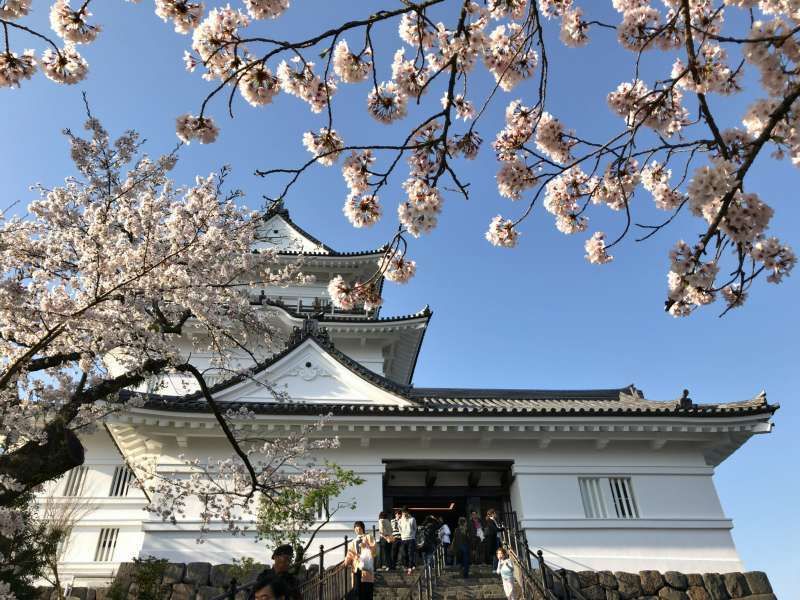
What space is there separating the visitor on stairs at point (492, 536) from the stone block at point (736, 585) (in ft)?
14.9

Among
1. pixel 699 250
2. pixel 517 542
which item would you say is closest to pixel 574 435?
pixel 517 542

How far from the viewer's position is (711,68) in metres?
3.78

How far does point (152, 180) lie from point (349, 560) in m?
6.60

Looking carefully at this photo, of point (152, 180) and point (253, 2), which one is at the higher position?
point (152, 180)

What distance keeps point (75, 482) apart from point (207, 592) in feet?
20.3

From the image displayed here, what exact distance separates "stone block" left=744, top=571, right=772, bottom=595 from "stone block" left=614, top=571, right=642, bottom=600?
2151 mm

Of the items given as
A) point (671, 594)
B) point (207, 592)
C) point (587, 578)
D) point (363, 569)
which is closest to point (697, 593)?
point (671, 594)

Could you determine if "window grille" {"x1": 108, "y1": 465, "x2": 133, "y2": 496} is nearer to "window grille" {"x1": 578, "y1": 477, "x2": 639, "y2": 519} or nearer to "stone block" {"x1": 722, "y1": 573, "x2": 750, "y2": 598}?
"window grille" {"x1": 578, "y1": 477, "x2": 639, "y2": 519}

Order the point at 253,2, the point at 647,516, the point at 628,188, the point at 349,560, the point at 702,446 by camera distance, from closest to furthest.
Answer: the point at 253,2, the point at 628,188, the point at 349,560, the point at 647,516, the point at 702,446

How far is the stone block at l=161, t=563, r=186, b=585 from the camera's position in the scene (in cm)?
936

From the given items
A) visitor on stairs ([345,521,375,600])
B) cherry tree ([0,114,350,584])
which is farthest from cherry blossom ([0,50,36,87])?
visitor on stairs ([345,521,375,600])

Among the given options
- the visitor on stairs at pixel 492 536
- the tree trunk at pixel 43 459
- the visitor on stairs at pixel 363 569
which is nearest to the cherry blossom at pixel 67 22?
the tree trunk at pixel 43 459

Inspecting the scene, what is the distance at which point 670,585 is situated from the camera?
33.0ft

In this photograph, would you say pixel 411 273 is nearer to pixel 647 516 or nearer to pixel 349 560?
pixel 349 560
